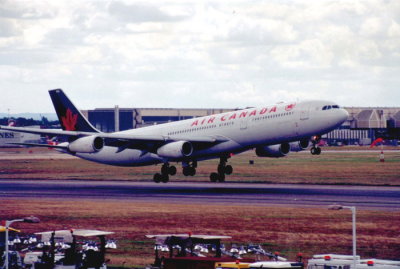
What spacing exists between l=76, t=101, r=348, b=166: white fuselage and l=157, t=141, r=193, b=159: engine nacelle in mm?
1971

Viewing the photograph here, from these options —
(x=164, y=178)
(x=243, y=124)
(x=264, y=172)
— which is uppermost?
(x=243, y=124)

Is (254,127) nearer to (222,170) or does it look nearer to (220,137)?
(220,137)

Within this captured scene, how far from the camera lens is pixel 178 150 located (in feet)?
239

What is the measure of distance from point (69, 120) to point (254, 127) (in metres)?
25.1

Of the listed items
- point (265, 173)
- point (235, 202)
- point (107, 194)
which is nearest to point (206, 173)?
point (265, 173)

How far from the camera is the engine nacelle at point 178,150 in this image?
73.1 metres

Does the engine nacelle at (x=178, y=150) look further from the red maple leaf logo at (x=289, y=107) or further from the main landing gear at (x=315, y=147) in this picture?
the main landing gear at (x=315, y=147)

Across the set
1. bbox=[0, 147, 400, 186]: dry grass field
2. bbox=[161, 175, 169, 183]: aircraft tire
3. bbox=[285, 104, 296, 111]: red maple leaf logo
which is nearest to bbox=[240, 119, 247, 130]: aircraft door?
bbox=[285, 104, 296, 111]: red maple leaf logo

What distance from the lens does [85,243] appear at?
4203 cm

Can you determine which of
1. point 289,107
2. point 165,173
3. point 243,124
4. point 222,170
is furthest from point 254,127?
point 165,173

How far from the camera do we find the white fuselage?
67812mm

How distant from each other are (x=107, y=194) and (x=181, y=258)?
40.3m

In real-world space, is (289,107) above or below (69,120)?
below

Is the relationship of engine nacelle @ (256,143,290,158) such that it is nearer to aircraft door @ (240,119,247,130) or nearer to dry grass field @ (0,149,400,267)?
aircraft door @ (240,119,247,130)
